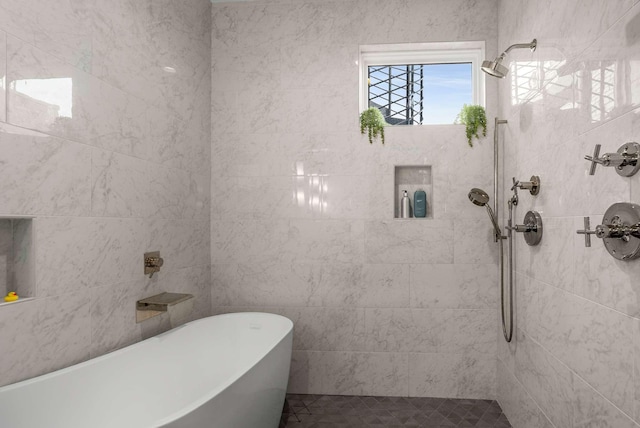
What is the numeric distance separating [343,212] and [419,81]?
118 centimetres

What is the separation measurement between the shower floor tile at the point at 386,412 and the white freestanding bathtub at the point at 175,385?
48cm

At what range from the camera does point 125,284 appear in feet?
6.55

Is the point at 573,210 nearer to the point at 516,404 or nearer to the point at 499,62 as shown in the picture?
the point at 499,62

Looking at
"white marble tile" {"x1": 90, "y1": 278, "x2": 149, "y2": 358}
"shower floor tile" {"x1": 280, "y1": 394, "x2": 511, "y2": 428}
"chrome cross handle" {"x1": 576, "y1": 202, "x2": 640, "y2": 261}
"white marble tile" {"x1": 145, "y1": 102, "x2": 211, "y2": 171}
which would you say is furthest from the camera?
"shower floor tile" {"x1": 280, "y1": 394, "x2": 511, "y2": 428}

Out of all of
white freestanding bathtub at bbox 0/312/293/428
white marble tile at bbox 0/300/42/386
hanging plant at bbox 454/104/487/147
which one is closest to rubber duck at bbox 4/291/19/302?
white marble tile at bbox 0/300/42/386

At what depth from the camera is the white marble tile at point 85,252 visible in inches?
60.8

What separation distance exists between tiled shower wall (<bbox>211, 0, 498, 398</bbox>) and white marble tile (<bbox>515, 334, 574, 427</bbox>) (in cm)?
50

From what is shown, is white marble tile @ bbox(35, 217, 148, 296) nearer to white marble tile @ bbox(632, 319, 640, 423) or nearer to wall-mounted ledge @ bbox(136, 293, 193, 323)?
wall-mounted ledge @ bbox(136, 293, 193, 323)

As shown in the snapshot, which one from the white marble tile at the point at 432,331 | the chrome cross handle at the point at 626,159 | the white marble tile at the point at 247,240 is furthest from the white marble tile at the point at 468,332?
the chrome cross handle at the point at 626,159

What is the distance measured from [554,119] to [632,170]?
0.68 metres

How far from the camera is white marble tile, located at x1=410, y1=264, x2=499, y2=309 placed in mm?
2666

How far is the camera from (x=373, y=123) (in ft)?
9.03

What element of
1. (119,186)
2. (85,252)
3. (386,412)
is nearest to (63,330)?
(85,252)

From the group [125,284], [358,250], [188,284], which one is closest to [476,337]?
[358,250]
